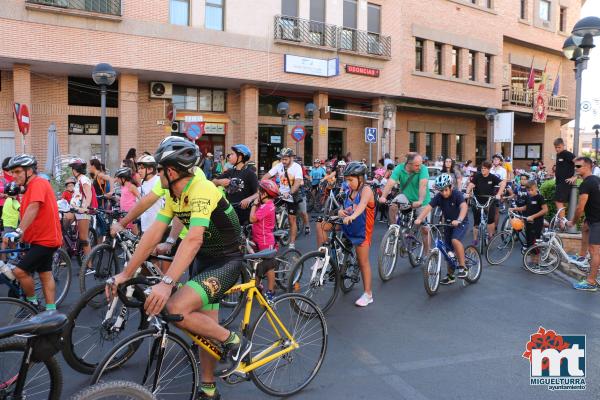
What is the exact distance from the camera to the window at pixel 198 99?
21.9 m

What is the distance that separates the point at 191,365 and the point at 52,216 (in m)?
2.92

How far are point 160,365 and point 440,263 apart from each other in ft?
16.5

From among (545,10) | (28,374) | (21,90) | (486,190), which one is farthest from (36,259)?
(545,10)

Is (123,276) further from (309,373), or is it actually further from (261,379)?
(309,373)

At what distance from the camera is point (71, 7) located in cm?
1736

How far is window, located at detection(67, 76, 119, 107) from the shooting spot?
1988 centimetres

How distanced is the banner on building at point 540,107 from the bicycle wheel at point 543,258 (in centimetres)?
2677

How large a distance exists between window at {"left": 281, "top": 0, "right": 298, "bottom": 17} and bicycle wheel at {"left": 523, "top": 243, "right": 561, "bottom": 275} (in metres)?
17.0

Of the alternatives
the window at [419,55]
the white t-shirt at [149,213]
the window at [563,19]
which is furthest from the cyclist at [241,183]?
the window at [563,19]

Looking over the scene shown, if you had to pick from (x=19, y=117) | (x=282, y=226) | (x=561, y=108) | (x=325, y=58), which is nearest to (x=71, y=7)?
(x=19, y=117)

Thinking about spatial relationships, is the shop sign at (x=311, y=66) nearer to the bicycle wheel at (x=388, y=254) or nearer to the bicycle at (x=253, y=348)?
the bicycle wheel at (x=388, y=254)

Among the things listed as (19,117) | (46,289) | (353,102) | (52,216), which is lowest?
(46,289)

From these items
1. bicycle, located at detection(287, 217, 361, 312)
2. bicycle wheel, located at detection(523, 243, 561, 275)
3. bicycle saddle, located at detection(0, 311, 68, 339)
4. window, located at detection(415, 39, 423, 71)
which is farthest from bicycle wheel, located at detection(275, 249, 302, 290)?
window, located at detection(415, 39, 423, 71)

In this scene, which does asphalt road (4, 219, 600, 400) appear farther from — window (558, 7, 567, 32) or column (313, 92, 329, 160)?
window (558, 7, 567, 32)
